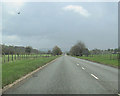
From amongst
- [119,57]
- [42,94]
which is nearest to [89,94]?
[42,94]

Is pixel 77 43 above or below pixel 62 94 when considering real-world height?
above

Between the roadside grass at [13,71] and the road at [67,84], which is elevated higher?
the roadside grass at [13,71]

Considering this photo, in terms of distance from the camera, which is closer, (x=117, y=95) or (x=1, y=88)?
(x=117, y=95)

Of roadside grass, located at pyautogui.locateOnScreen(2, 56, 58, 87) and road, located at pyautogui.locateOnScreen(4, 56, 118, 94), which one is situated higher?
roadside grass, located at pyautogui.locateOnScreen(2, 56, 58, 87)

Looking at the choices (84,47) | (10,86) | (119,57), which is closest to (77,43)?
(84,47)

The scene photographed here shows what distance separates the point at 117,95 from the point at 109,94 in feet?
1.00

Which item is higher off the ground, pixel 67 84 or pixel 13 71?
pixel 13 71

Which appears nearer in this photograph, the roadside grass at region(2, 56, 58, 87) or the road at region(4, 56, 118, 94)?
the road at region(4, 56, 118, 94)

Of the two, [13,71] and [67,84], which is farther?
[13,71]

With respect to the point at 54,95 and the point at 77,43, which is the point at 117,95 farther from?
the point at 77,43

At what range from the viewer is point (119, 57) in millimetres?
33938

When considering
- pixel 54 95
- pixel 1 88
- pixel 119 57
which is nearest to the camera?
pixel 54 95

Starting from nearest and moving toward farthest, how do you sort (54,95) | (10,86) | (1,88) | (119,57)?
(54,95) < (1,88) < (10,86) < (119,57)

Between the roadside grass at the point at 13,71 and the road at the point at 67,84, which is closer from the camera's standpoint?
the road at the point at 67,84
